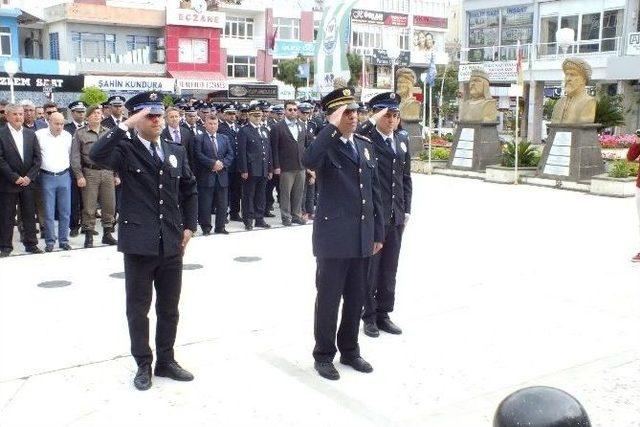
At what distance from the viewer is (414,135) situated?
65.8 feet

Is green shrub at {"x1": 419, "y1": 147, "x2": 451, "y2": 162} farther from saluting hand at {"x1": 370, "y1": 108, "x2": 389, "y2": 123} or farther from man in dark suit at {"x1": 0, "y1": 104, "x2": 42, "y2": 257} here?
saluting hand at {"x1": 370, "y1": 108, "x2": 389, "y2": 123}

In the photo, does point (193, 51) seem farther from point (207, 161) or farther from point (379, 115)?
point (379, 115)

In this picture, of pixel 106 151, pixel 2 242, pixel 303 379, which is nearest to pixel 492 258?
pixel 303 379

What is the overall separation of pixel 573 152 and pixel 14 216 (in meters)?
10.8

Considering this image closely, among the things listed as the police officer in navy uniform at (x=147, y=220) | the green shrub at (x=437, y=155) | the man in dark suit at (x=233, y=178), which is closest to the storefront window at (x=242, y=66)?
the green shrub at (x=437, y=155)

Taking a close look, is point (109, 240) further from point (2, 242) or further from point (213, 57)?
point (213, 57)

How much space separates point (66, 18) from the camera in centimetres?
3953

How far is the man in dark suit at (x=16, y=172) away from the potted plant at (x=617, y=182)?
33.4ft

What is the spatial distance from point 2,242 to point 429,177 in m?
11.2

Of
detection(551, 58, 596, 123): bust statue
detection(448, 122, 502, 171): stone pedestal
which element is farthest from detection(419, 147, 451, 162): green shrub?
detection(551, 58, 596, 123): bust statue

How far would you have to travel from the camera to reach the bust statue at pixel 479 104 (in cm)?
1677

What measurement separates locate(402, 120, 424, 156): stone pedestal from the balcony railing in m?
10.7

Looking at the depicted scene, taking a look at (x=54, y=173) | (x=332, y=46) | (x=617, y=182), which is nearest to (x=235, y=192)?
(x=54, y=173)

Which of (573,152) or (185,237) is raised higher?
(185,237)
